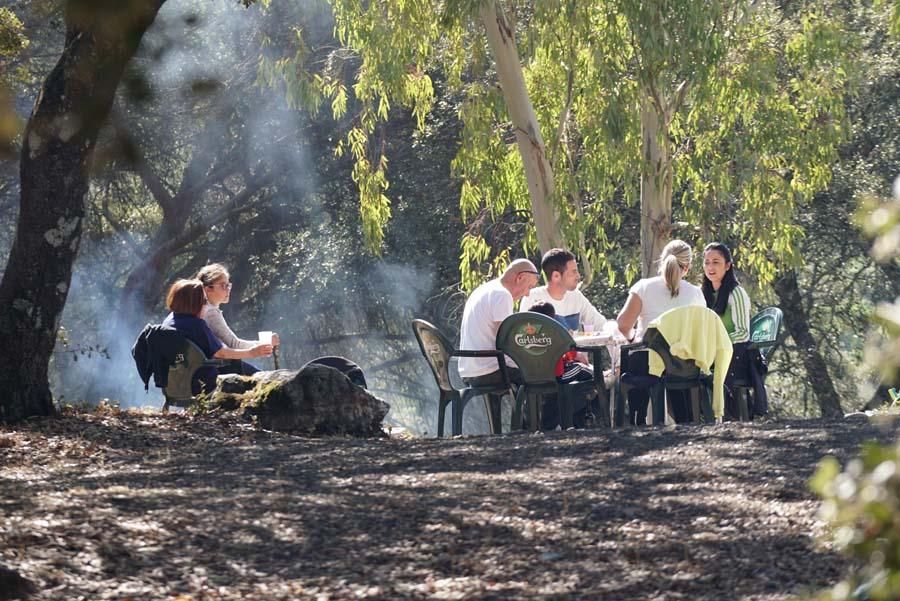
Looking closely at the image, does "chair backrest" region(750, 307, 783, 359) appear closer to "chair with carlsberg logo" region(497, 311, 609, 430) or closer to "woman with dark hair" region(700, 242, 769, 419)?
"woman with dark hair" region(700, 242, 769, 419)

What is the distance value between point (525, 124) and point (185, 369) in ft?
18.1

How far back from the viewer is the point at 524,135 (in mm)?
13984

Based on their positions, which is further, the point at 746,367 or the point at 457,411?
the point at 457,411

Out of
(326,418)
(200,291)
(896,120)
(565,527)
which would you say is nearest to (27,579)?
(565,527)

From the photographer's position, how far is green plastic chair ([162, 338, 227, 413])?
31.0ft

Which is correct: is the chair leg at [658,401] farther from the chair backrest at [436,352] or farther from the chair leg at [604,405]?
the chair backrest at [436,352]

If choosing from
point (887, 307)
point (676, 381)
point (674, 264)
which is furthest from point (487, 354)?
point (887, 307)

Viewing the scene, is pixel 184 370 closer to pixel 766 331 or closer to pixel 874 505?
pixel 766 331

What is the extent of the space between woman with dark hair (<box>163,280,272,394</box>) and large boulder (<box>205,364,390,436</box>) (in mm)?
725

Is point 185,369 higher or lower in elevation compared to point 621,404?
higher

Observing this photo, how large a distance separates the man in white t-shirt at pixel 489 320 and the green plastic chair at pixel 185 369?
159 centimetres

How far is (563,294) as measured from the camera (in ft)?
33.9

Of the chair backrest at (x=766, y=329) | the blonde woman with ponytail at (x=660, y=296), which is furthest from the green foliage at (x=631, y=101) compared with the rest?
the blonde woman with ponytail at (x=660, y=296)

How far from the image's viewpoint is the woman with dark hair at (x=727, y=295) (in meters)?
9.73
